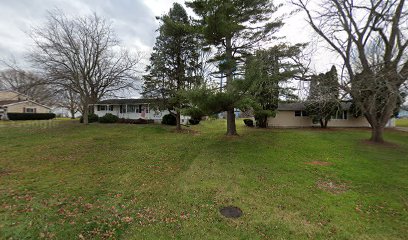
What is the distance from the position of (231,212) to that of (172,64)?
18.3 meters

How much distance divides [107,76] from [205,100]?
18.0 m

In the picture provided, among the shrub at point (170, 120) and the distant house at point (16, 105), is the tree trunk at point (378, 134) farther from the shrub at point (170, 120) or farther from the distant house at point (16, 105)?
the distant house at point (16, 105)

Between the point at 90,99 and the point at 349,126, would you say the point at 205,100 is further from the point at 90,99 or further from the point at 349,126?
the point at 349,126

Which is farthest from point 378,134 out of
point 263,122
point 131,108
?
point 131,108

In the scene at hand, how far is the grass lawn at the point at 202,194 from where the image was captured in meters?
4.45

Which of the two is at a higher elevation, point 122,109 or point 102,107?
point 102,107

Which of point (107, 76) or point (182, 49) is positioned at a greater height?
point (182, 49)

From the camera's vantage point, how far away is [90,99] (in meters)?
23.6

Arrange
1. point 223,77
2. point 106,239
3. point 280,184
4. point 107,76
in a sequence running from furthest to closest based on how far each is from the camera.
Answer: point 107,76 → point 223,77 → point 280,184 → point 106,239

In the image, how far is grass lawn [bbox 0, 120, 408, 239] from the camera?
4.45 m

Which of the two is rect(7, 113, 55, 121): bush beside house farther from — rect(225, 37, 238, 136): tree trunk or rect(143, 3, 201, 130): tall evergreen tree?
rect(225, 37, 238, 136): tree trunk

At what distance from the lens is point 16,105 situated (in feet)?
110

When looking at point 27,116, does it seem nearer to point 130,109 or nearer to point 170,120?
point 130,109

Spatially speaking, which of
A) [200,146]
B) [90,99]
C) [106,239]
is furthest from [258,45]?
[90,99]
